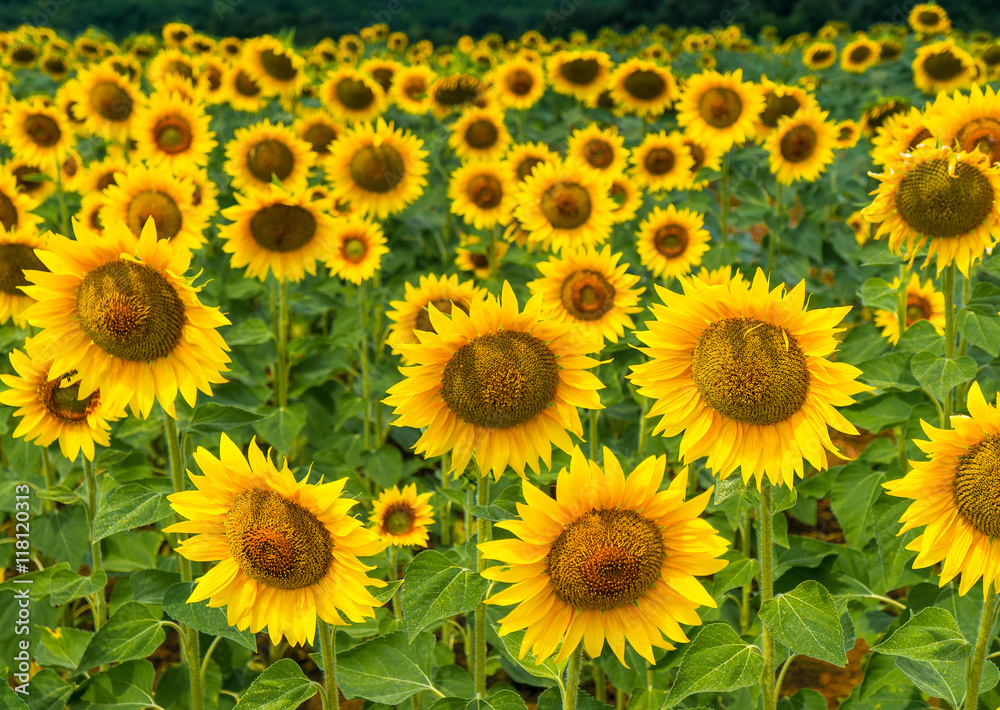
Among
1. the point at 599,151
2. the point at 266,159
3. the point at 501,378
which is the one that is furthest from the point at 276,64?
the point at 501,378

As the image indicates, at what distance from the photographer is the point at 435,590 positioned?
2119 millimetres

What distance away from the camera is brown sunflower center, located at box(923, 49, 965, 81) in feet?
23.4

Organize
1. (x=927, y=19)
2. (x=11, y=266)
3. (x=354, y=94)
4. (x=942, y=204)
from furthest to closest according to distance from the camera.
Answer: (x=927, y=19), (x=354, y=94), (x=11, y=266), (x=942, y=204)

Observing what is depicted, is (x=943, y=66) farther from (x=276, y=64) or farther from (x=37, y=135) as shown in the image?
(x=37, y=135)

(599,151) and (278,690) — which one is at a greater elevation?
(599,151)

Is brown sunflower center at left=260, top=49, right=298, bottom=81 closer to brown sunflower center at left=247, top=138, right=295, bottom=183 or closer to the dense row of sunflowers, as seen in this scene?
the dense row of sunflowers

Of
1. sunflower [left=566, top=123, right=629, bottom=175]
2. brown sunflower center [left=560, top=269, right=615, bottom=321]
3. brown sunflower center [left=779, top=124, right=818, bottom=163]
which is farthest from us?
sunflower [left=566, top=123, right=629, bottom=175]

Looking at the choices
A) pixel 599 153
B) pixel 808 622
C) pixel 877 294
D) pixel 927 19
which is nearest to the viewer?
pixel 808 622

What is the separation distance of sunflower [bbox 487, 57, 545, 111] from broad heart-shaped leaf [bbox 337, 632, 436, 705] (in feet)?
18.2

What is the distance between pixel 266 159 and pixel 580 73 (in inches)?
133

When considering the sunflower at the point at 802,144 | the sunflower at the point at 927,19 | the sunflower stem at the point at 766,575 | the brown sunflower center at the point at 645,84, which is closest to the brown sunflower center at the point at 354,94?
the brown sunflower center at the point at 645,84

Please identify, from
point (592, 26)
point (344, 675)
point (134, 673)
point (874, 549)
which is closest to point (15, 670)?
point (134, 673)

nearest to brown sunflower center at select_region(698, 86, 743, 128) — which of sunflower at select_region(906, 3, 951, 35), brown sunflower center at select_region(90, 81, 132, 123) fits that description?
brown sunflower center at select_region(90, 81, 132, 123)

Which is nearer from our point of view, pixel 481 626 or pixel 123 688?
pixel 481 626
